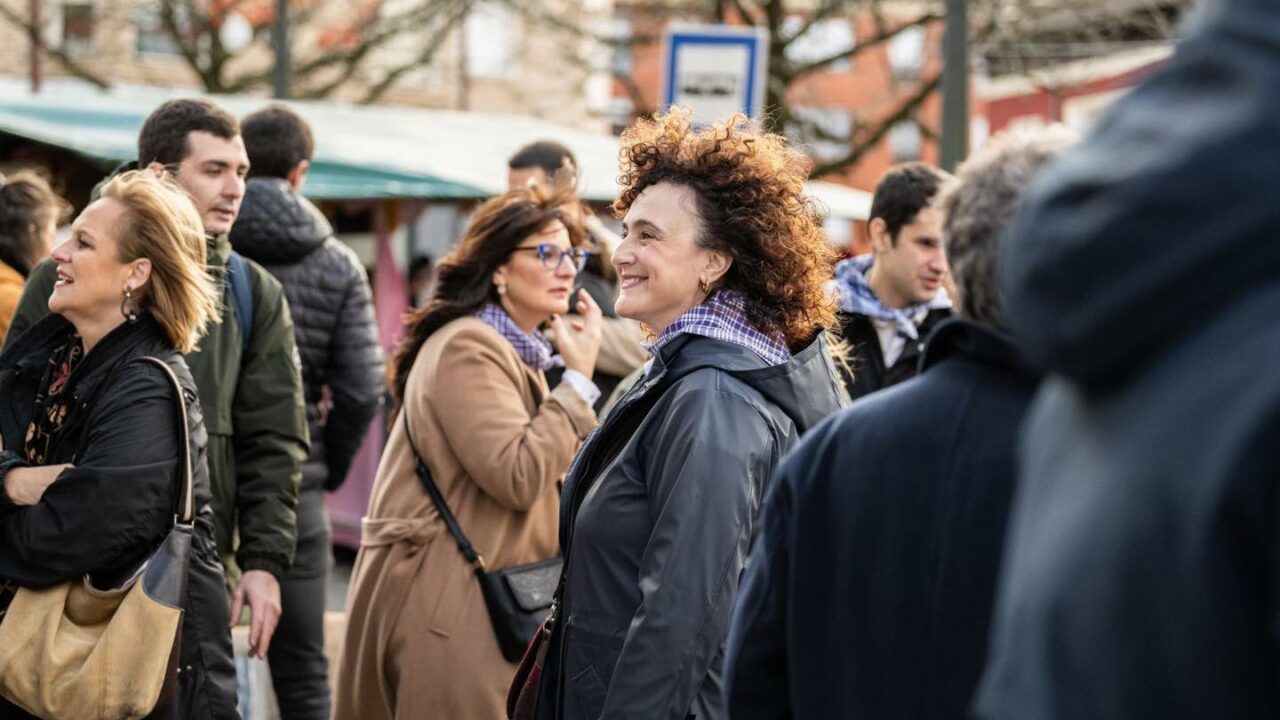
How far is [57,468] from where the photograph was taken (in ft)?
13.7

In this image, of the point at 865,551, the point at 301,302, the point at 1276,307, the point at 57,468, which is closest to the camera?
the point at 1276,307

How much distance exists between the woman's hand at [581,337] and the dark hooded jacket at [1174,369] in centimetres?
378

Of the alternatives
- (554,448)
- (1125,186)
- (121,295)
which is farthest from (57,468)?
(1125,186)

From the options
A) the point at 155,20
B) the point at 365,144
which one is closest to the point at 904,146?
the point at 155,20

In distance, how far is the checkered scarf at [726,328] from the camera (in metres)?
3.92

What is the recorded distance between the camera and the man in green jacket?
5.14 m

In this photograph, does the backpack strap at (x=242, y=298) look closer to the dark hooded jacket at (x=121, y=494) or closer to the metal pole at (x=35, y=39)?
the dark hooded jacket at (x=121, y=494)

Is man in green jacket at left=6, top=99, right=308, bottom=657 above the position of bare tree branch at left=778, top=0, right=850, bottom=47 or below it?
below

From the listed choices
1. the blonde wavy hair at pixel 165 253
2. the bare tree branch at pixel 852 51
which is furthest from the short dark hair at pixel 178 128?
the bare tree branch at pixel 852 51

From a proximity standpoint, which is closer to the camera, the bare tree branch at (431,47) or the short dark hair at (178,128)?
the short dark hair at (178,128)

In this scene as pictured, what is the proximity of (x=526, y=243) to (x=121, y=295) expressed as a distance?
1.32 metres

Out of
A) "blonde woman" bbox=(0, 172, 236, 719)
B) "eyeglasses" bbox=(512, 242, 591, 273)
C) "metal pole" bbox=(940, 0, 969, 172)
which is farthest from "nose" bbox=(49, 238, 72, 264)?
"metal pole" bbox=(940, 0, 969, 172)

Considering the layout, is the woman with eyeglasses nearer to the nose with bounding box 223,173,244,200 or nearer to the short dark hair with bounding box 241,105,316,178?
the nose with bounding box 223,173,244,200

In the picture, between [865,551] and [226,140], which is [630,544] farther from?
[226,140]
